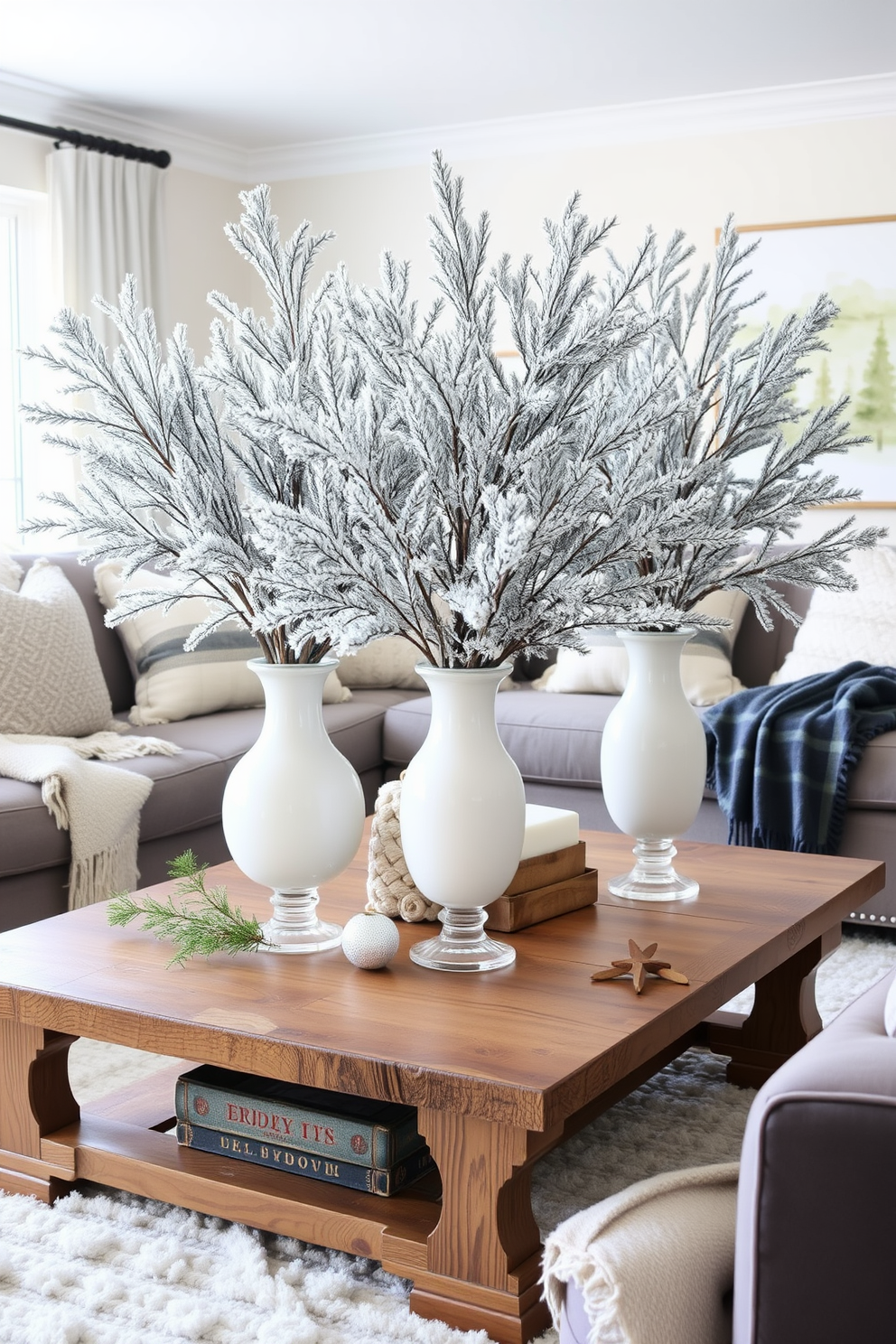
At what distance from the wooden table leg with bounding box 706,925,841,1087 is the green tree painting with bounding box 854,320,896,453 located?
10.5 feet

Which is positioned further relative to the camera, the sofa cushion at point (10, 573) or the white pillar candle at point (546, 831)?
the sofa cushion at point (10, 573)

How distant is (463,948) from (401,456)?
0.62 m

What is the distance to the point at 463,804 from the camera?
1.63 metres

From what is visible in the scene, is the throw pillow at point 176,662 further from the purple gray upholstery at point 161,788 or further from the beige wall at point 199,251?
the beige wall at point 199,251

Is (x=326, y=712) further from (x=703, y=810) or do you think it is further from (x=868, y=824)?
(x=868, y=824)

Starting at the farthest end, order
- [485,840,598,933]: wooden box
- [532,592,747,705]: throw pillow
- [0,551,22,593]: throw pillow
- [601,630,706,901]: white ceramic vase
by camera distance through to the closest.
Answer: [532,592,747,705]: throw pillow
[0,551,22,593]: throw pillow
[601,630,706,901]: white ceramic vase
[485,840,598,933]: wooden box

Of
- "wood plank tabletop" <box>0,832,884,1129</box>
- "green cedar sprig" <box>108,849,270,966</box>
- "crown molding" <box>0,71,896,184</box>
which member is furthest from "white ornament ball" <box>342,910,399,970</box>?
"crown molding" <box>0,71,896,184</box>

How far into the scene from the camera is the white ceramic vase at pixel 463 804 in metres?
1.63

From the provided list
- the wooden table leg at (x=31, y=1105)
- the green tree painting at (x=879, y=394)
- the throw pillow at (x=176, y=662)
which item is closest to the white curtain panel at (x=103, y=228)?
the throw pillow at (x=176, y=662)

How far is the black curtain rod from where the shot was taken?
5039mm

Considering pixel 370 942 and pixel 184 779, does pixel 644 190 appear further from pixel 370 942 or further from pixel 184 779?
pixel 370 942

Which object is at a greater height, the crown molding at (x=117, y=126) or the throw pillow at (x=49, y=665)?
the crown molding at (x=117, y=126)

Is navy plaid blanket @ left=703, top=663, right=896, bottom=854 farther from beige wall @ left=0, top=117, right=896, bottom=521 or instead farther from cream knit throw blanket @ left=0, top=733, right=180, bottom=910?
beige wall @ left=0, top=117, right=896, bottom=521

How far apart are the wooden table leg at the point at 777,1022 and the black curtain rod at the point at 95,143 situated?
429 cm
